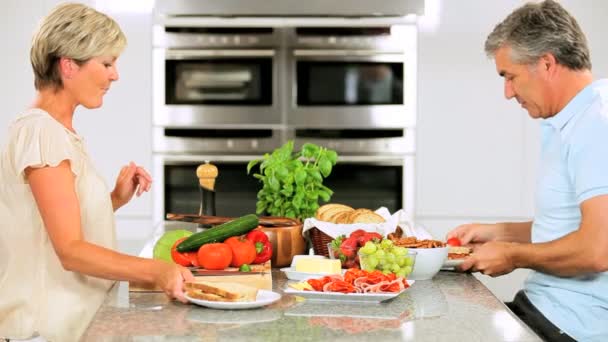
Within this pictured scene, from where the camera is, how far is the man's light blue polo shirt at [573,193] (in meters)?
2.30

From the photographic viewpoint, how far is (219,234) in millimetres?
2260

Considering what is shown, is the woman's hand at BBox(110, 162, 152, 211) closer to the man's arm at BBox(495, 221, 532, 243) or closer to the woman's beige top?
the woman's beige top

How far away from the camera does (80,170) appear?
7.61 ft

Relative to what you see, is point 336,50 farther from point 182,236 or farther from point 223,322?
point 223,322

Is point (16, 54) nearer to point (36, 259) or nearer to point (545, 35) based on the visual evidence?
point (36, 259)

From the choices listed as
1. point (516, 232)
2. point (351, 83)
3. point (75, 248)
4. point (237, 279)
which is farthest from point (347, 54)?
point (75, 248)

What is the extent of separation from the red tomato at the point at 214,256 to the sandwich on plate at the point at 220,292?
0.20 meters

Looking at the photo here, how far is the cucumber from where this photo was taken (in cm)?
225

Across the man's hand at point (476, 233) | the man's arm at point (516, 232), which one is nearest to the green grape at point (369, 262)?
the man's hand at point (476, 233)

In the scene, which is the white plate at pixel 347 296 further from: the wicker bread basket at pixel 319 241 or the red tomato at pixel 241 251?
the wicker bread basket at pixel 319 241

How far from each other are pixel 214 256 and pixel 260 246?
0.51ft

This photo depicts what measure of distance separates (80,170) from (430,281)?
3.02 feet

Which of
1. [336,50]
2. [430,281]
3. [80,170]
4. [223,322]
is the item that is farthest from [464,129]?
[223,322]

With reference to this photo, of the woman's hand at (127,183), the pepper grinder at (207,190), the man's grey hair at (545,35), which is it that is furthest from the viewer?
the pepper grinder at (207,190)
